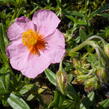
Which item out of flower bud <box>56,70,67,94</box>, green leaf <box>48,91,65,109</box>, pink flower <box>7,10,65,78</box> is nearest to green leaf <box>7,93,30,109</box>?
green leaf <box>48,91,65,109</box>

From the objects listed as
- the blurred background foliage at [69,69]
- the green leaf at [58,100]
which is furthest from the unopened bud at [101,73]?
the green leaf at [58,100]

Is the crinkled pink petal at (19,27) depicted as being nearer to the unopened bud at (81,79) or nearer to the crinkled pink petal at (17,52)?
the crinkled pink petal at (17,52)

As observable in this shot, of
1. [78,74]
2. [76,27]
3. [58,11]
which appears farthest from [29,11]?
[78,74]

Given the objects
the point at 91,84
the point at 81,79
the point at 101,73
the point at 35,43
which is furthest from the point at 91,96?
the point at 35,43

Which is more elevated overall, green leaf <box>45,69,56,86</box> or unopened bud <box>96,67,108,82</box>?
unopened bud <box>96,67,108,82</box>

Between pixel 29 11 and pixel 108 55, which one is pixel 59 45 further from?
pixel 29 11

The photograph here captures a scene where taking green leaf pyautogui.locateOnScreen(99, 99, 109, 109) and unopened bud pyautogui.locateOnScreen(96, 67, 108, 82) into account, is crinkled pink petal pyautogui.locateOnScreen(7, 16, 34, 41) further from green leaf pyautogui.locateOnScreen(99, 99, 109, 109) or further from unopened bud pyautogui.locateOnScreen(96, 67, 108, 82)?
green leaf pyautogui.locateOnScreen(99, 99, 109, 109)
